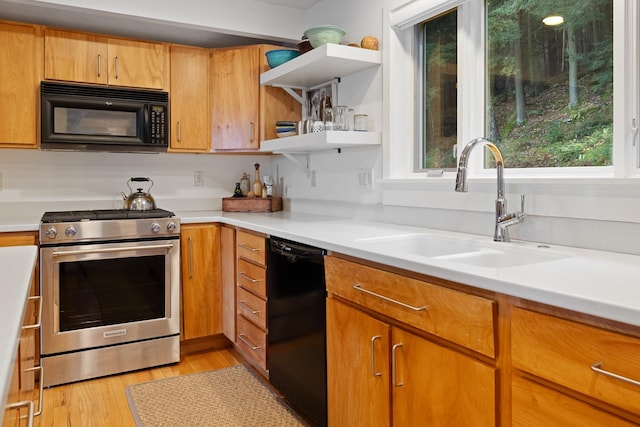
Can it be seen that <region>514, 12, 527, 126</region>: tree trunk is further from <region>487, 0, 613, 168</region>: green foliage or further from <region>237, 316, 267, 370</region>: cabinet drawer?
<region>237, 316, 267, 370</region>: cabinet drawer

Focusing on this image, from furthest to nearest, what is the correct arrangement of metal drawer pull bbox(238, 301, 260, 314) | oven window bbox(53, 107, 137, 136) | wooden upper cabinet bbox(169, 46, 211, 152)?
wooden upper cabinet bbox(169, 46, 211, 152), oven window bbox(53, 107, 137, 136), metal drawer pull bbox(238, 301, 260, 314)

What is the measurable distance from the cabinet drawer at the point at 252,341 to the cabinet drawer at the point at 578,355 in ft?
5.22

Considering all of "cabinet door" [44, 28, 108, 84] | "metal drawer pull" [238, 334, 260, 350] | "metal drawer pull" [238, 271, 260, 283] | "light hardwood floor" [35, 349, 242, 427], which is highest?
"cabinet door" [44, 28, 108, 84]

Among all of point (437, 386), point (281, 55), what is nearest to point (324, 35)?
point (281, 55)

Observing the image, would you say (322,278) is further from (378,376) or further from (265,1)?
(265,1)

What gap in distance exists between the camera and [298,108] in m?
3.36

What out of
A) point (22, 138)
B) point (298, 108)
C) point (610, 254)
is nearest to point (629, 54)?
point (610, 254)

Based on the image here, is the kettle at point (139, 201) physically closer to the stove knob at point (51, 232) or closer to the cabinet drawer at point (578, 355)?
the stove knob at point (51, 232)

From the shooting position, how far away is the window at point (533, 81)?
1.68m

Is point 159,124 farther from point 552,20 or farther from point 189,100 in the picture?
point 552,20

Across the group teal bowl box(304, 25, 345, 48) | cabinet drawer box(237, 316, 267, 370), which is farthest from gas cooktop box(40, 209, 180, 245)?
teal bowl box(304, 25, 345, 48)

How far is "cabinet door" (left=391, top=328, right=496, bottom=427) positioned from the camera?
120cm

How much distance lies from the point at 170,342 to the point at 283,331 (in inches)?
40.0

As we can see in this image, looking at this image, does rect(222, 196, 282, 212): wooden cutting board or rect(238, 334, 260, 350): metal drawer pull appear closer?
rect(238, 334, 260, 350): metal drawer pull
